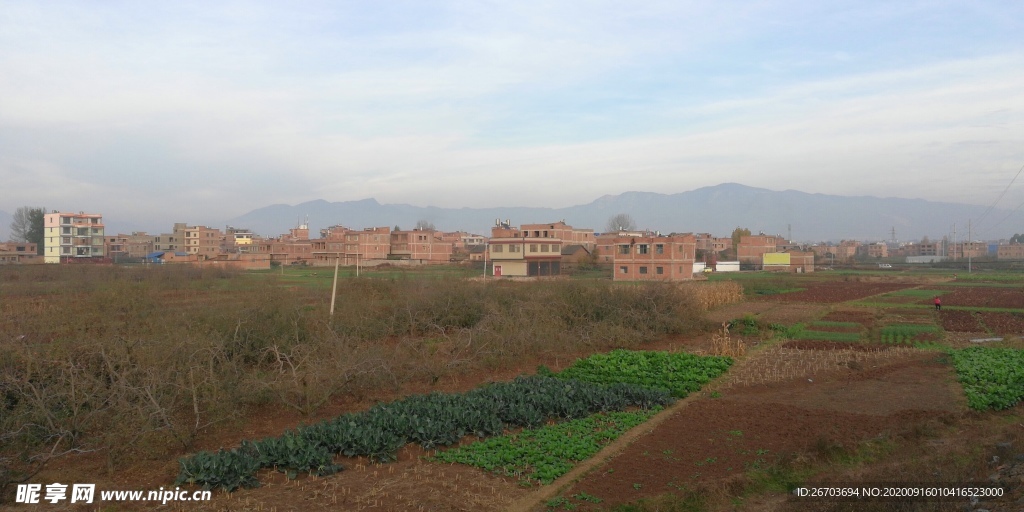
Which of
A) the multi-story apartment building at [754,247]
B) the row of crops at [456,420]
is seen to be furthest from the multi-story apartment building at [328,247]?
the row of crops at [456,420]

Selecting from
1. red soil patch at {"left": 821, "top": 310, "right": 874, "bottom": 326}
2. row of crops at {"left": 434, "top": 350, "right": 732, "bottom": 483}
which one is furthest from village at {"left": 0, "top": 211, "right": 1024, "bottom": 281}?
row of crops at {"left": 434, "top": 350, "right": 732, "bottom": 483}

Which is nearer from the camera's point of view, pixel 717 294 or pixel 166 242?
pixel 717 294

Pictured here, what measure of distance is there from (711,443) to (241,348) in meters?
→ 9.78

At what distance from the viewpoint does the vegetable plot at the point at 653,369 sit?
1446cm

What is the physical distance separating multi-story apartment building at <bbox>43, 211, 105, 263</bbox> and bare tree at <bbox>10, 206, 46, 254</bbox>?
43.4 feet

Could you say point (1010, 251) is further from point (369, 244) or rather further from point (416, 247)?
point (369, 244)

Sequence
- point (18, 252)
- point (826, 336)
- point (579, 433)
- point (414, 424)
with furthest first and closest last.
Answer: point (18, 252)
point (826, 336)
point (579, 433)
point (414, 424)

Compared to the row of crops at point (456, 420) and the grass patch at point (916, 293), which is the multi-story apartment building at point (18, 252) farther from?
the grass patch at point (916, 293)

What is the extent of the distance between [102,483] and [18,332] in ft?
19.0

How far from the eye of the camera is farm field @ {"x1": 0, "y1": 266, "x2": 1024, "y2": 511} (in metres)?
7.66

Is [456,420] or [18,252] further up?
[18,252]

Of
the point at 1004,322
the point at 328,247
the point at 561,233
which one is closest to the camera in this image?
the point at 1004,322

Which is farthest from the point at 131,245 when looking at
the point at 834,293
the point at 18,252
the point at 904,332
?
the point at 904,332

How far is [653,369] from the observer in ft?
52.0
